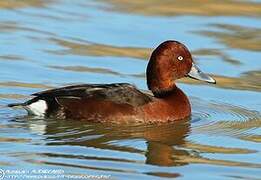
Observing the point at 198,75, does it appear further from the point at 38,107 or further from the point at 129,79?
the point at 38,107

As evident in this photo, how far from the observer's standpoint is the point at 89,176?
833cm

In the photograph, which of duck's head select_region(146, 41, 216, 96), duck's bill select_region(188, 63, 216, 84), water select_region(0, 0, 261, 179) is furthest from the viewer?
duck's bill select_region(188, 63, 216, 84)

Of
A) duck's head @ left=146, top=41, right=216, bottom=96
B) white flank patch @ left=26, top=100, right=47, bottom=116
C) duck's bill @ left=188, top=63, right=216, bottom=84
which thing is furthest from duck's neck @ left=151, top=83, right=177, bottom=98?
white flank patch @ left=26, top=100, right=47, bottom=116

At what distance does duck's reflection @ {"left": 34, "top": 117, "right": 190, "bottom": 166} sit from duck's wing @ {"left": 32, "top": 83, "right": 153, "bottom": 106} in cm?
27

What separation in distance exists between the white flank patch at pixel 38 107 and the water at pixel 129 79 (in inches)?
4.1

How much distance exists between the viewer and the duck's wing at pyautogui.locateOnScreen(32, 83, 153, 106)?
10.7 m

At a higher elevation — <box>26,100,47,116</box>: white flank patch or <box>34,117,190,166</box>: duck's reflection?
<box>26,100,47,116</box>: white flank patch

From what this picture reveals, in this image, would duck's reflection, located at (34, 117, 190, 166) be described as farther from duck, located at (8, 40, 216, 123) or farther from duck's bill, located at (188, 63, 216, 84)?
duck's bill, located at (188, 63, 216, 84)

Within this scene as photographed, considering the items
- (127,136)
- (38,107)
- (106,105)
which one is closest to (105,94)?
(106,105)

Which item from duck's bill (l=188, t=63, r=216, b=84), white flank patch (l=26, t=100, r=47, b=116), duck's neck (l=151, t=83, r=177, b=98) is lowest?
white flank patch (l=26, t=100, r=47, b=116)

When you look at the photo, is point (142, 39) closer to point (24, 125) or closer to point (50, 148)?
point (24, 125)

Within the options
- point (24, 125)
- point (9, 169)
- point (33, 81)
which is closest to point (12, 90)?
point (33, 81)

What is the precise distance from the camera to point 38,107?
10.7 meters

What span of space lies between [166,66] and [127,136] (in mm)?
1480
